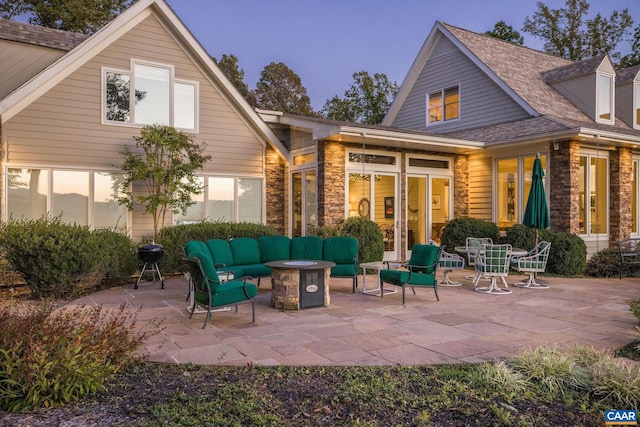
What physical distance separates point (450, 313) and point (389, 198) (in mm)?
6193

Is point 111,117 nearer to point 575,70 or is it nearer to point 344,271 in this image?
point 344,271

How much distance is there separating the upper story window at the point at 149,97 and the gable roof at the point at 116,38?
63cm

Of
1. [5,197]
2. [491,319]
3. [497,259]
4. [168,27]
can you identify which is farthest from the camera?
[168,27]

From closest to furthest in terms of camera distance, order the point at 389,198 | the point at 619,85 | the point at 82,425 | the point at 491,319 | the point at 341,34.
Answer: the point at 82,425 → the point at 491,319 → the point at 389,198 → the point at 619,85 → the point at 341,34

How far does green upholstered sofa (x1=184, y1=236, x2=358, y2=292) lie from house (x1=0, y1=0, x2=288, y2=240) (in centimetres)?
348

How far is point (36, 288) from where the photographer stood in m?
8.00

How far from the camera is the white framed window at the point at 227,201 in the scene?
1198 centimetres

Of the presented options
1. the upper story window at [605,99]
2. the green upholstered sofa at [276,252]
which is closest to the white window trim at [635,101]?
the upper story window at [605,99]

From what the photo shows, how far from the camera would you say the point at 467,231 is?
40.9 ft

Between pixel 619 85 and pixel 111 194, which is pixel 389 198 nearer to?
pixel 111 194

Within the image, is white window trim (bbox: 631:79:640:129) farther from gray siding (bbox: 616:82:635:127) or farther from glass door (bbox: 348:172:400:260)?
glass door (bbox: 348:172:400:260)

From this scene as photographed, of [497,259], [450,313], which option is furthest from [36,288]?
[497,259]

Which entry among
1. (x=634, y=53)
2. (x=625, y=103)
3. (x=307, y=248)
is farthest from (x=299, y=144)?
(x=634, y=53)

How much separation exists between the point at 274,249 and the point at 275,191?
430 centimetres
